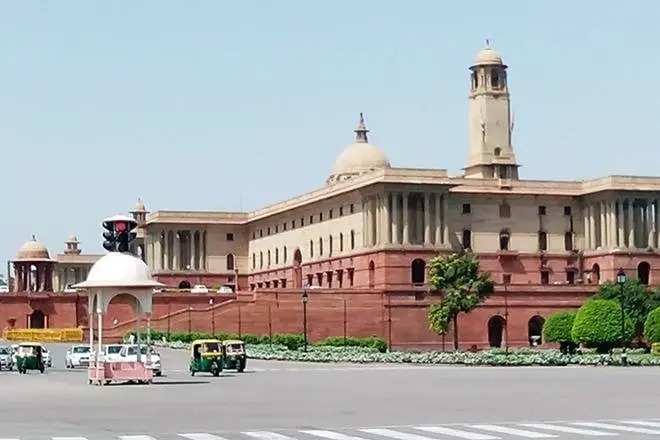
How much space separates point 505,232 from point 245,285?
101ft

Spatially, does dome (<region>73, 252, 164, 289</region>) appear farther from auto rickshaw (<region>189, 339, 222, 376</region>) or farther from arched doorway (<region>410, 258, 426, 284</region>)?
arched doorway (<region>410, 258, 426, 284</region>)

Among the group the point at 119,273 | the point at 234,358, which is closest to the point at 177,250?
the point at 234,358

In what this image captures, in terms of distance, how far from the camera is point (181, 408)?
2802cm

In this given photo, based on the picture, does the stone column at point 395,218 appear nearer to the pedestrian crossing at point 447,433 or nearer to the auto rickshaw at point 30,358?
the auto rickshaw at point 30,358

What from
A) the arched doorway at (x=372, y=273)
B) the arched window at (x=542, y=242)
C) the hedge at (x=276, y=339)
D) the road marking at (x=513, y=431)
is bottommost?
the road marking at (x=513, y=431)

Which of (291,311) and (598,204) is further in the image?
(598,204)

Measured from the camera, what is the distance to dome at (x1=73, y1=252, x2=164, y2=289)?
4078cm

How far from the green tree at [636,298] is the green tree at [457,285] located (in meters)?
8.18

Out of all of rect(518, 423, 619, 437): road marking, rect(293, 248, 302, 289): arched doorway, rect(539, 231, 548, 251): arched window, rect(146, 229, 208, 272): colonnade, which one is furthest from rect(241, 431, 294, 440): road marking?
rect(146, 229, 208, 272): colonnade

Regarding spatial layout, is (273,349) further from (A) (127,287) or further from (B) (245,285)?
(B) (245,285)

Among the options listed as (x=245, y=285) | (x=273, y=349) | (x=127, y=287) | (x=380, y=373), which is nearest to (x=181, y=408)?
(x=127, y=287)

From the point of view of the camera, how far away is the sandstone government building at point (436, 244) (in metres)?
89.0

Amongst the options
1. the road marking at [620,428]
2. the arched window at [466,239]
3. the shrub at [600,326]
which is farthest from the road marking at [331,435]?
the arched window at [466,239]

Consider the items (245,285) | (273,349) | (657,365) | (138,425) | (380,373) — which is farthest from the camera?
(245,285)
